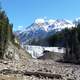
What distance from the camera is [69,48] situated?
96188mm

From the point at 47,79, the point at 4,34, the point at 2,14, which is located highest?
the point at 2,14

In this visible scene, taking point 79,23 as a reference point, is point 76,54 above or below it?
below

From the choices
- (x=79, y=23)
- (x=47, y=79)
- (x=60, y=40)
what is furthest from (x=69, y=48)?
(x=47, y=79)

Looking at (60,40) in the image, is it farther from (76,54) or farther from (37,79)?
(37,79)

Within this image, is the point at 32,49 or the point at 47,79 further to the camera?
the point at 32,49

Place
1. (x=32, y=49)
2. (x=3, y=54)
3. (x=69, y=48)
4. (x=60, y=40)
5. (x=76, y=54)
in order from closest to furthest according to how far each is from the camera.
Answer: (x=3, y=54), (x=76, y=54), (x=69, y=48), (x=32, y=49), (x=60, y=40)

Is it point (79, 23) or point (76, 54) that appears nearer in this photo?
point (76, 54)

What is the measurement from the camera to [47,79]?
94.1 ft

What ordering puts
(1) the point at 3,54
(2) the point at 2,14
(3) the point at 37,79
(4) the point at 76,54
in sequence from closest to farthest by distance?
1. (3) the point at 37,79
2. (1) the point at 3,54
3. (2) the point at 2,14
4. (4) the point at 76,54

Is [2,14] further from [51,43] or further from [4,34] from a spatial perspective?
[51,43]

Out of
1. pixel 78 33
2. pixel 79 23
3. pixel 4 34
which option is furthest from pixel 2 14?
pixel 79 23

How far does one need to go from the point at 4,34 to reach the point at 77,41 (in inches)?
1160

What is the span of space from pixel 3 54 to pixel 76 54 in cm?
2642

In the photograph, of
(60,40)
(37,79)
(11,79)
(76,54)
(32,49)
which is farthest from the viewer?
(60,40)
